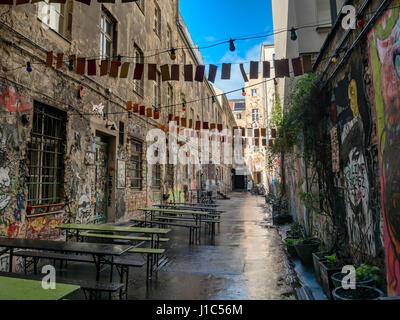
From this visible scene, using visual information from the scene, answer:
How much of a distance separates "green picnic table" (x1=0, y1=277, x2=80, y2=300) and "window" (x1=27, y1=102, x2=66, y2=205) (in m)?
3.52

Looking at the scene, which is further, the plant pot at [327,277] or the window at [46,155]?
the window at [46,155]

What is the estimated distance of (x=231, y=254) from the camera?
5.91 m

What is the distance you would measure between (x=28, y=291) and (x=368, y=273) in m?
3.25

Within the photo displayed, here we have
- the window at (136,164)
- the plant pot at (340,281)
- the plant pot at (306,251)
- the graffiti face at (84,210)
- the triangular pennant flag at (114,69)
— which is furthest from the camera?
the window at (136,164)

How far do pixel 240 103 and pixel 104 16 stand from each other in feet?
152

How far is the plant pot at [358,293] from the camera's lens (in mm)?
2594

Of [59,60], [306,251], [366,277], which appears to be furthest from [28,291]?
[59,60]

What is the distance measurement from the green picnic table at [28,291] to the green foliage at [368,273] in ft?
9.32

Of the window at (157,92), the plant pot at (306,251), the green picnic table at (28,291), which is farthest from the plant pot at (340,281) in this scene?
the window at (157,92)

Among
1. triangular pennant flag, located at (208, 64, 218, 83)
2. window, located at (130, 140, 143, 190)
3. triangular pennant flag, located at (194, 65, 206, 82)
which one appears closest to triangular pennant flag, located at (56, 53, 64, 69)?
Answer: triangular pennant flag, located at (194, 65, 206, 82)

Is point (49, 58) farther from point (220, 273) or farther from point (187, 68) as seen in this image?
point (220, 273)

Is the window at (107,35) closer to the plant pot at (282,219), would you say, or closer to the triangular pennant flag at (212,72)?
the triangular pennant flag at (212,72)

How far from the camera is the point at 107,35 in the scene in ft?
27.9
